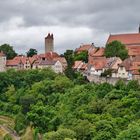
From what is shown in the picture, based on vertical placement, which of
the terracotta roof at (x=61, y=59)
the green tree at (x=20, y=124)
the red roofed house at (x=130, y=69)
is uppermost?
the terracotta roof at (x=61, y=59)

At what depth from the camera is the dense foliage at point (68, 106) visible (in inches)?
1788

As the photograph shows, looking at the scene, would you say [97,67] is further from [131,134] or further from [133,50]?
[131,134]

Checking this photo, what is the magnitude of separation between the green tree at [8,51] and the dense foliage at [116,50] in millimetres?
26461

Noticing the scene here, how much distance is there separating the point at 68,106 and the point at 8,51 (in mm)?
41929

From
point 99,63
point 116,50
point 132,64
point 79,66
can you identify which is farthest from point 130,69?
point 79,66

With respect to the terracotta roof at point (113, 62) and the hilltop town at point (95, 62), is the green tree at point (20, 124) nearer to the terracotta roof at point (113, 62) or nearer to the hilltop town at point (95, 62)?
the hilltop town at point (95, 62)

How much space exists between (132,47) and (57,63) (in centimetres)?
1256

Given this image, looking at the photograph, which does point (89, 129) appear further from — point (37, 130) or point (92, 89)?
point (92, 89)

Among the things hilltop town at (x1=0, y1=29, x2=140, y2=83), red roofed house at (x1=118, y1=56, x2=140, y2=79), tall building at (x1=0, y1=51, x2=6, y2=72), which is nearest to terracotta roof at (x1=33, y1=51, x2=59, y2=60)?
hilltop town at (x1=0, y1=29, x2=140, y2=83)

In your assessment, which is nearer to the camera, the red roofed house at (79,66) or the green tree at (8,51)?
the red roofed house at (79,66)

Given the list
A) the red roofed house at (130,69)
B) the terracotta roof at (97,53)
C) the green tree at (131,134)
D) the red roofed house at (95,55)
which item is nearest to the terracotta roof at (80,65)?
the red roofed house at (95,55)

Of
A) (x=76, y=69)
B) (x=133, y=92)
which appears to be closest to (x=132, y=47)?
(x=76, y=69)

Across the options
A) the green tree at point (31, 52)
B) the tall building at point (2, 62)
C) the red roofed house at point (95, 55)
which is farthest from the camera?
the green tree at point (31, 52)

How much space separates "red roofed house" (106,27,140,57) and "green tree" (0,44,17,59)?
20329 millimetres
